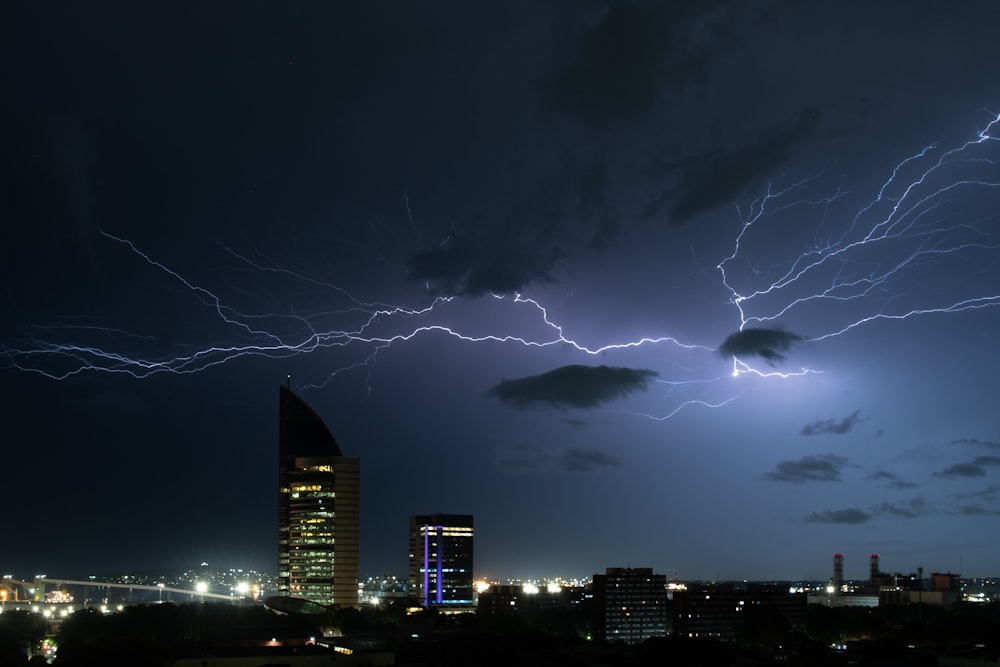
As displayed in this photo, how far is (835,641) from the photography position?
200 feet

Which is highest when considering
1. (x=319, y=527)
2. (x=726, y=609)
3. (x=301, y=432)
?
(x=301, y=432)

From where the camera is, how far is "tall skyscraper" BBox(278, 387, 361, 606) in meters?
73.9

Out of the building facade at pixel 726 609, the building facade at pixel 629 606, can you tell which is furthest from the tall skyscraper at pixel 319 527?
the building facade at pixel 726 609

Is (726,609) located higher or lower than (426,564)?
lower

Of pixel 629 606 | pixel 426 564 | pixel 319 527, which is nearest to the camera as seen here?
pixel 629 606

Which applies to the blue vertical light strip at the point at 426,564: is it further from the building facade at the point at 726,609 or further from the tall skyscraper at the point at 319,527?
the building facade at the point at 726,609

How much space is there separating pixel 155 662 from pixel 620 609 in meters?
36.0

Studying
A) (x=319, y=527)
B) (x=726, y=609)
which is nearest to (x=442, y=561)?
(x=319, y=527)

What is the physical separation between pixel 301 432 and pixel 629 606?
2779 centimetres

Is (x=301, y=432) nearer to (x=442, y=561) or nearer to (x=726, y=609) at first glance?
(x=442, y=561)

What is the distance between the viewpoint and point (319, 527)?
74500 millimetres

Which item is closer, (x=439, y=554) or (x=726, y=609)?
(x=726, y=609)

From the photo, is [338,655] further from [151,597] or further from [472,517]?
[151,597]

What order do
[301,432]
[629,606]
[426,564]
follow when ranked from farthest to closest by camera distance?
[426,564] < [301,432] < [629,606]
